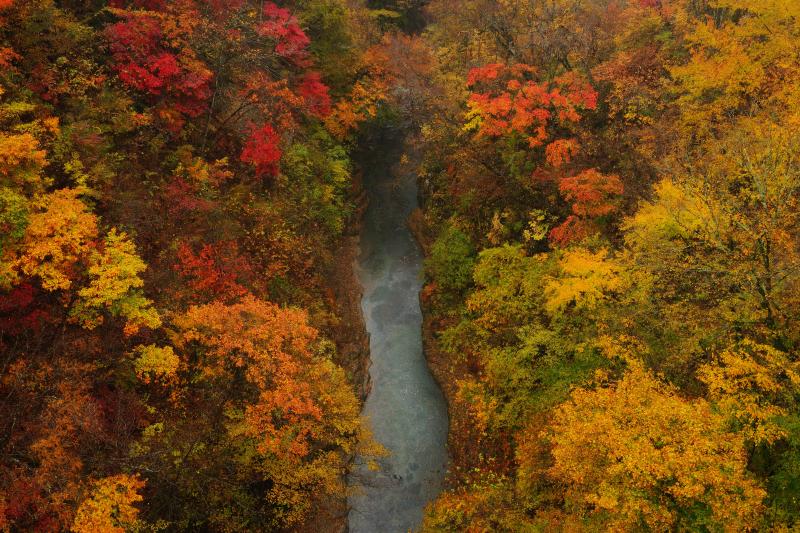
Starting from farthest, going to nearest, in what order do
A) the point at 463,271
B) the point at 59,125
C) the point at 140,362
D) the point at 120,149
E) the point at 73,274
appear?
the point at 463,271 < the point at 120,149 < the point at 59,125 < the point at 140,362 < the point at 73,274

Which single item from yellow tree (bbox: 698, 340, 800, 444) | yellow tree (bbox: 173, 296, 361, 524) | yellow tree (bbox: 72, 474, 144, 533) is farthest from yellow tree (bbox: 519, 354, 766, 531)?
yellow tree (bbox: 72, 474, 144, 533)

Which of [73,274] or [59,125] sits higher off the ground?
[59,125]

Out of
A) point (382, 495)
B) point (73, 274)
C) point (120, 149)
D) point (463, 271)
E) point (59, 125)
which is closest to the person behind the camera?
point (73, 274)

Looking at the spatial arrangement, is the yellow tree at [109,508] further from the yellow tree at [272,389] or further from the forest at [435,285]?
the yellow tree at [272,389]

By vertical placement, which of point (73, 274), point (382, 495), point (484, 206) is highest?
point (73, 274)

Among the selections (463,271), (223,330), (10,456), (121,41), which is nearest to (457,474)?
(463,271)

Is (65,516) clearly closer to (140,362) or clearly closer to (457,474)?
(140,362)

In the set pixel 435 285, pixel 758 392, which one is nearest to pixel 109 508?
pixel 758 392

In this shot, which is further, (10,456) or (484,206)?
(484,206)
